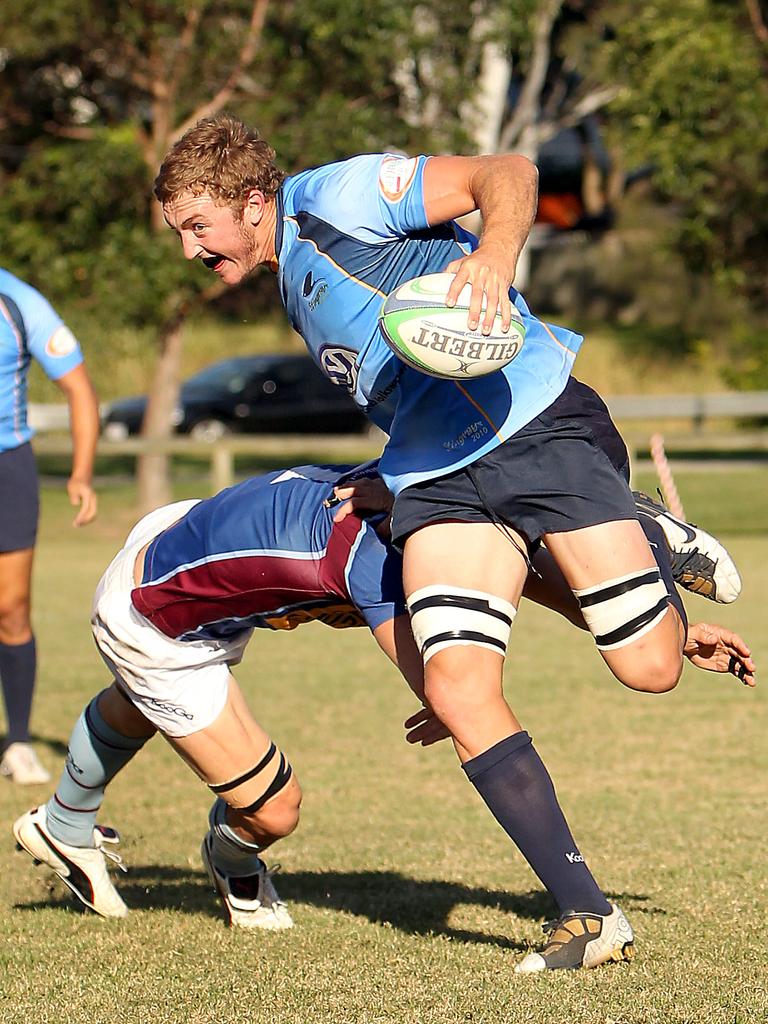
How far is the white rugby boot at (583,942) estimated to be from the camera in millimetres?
3908

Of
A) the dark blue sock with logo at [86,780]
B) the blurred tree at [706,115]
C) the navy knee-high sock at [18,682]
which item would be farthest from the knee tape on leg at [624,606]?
the blurred tree at [706,115]

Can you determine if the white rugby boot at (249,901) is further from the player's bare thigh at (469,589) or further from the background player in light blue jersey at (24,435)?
the background player in light blue jersey at (24,435)

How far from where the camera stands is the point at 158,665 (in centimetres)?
448

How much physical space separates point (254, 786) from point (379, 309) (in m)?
1.39

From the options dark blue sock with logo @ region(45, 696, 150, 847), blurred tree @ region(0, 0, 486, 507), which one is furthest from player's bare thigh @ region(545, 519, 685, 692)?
blurred tree @ region(0, 0, 486, 507)

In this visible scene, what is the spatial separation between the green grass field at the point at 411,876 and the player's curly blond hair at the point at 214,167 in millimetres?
2019

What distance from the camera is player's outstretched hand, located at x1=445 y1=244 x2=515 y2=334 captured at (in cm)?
365

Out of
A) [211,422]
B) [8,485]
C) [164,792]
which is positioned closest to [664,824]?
[164,792]

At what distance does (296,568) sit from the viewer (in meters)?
4.31

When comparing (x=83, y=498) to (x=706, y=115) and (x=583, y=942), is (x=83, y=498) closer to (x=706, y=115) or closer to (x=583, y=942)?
Result: (x=583, y=942)

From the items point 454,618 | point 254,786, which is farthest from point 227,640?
point 454,618

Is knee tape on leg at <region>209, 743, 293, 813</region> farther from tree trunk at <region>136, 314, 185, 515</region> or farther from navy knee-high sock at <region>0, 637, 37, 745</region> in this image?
tree trunk at <region>136, 314, 185, 515</region>

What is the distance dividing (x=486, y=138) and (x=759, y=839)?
17.8 m

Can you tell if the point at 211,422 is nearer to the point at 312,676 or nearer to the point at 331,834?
the point at 312,676
